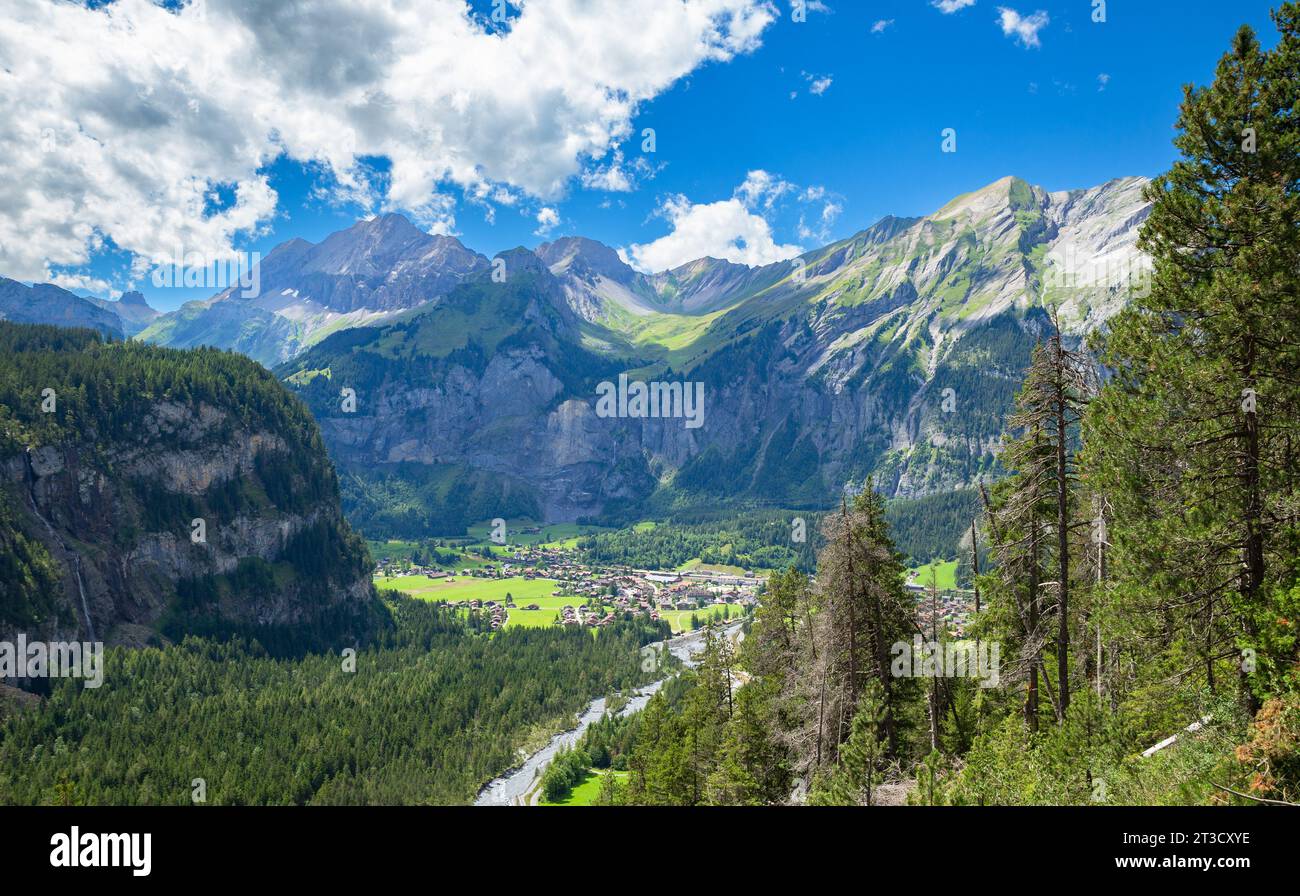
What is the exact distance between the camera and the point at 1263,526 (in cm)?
1744

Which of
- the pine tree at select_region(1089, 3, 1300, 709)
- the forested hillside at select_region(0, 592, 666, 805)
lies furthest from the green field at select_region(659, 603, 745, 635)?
the pine tree at select_region(1089, 3, 1300, 709)

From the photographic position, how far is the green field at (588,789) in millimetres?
78688

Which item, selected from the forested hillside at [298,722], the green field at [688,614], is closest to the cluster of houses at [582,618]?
the green field at [688,614]

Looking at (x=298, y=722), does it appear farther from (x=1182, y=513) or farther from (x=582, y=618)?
(x=1182, y=513)

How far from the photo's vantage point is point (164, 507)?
153875 mm

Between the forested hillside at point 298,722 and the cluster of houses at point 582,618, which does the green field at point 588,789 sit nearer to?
the forested hillside at point 298,722

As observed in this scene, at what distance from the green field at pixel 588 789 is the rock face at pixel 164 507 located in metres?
96.4

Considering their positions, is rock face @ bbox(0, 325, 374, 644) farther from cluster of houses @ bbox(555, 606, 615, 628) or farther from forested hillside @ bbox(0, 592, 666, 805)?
cluster of houses @ bbox(555, 606, 615, 628)

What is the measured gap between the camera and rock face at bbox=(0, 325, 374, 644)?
5054 inches
